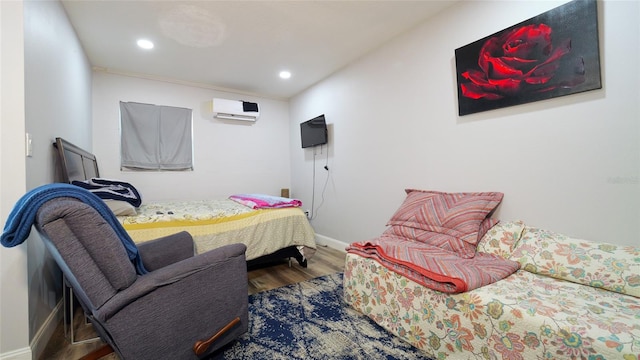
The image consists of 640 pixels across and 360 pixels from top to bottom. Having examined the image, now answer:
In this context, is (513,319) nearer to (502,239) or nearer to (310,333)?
(502,239)

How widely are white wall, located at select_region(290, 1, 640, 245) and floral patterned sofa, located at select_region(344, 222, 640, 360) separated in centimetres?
25

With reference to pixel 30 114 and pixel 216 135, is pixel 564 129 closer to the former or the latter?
pixel 30 114

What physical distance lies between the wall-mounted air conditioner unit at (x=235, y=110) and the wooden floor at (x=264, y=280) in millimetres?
2440

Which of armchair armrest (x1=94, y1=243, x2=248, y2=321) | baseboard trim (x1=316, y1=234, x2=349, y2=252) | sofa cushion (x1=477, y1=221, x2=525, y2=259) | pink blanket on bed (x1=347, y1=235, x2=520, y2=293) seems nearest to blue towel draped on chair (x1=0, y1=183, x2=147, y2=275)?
armchair armrest (x1=94, y1=243, x2=248, y2=321)

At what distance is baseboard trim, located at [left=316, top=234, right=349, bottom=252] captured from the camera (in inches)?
139

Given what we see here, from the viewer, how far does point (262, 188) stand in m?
4.61

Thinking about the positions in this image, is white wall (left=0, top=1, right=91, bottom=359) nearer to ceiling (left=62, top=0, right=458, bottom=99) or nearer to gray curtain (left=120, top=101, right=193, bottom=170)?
ceiling (left=62, top=0, right=458, bottom=99)

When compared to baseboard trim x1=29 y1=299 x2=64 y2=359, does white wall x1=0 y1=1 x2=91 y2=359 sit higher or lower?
higher

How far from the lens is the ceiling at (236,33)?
2.23m

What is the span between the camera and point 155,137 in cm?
371

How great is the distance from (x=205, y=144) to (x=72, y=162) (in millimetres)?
1991

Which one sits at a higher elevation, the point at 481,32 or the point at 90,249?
the point at 481,32

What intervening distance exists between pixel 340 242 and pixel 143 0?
129 inches

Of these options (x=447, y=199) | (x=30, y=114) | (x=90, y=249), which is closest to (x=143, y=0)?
(x=30, y=114)
